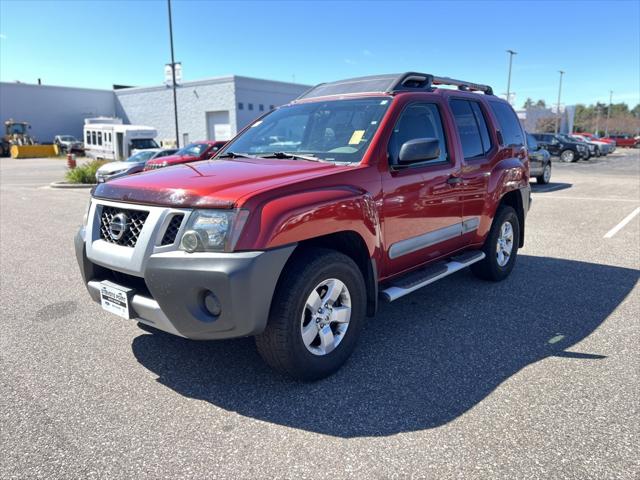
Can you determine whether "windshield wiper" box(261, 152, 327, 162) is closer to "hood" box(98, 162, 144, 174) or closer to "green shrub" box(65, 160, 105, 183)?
"hood" box(98, 162, 144, 174)

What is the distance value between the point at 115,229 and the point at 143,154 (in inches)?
625

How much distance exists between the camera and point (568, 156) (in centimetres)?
2933

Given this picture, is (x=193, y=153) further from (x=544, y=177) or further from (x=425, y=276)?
Answer: (x=425, y=276)

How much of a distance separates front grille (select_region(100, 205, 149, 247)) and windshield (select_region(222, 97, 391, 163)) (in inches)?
51.0

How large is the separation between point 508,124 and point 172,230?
4267 millimetres

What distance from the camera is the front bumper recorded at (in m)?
2.67

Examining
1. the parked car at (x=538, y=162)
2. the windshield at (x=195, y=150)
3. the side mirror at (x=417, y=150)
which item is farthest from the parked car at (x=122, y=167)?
the side mirror at (x=417, y=150)

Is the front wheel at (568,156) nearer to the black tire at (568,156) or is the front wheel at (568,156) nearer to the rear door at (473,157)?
the black tire at (568,156)

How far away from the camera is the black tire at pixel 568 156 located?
29156 mm

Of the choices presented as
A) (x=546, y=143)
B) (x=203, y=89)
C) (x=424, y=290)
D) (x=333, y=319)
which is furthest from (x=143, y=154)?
(x=203, y=89)

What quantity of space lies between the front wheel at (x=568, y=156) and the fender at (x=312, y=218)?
97.9 feet

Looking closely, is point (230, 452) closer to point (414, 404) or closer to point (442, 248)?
point (414, 404)

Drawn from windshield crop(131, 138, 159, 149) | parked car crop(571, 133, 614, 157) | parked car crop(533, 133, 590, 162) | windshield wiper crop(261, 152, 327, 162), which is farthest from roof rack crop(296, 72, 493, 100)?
parked car crop(571, 133, 614, 157)

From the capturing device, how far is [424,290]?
5223 millimetres
